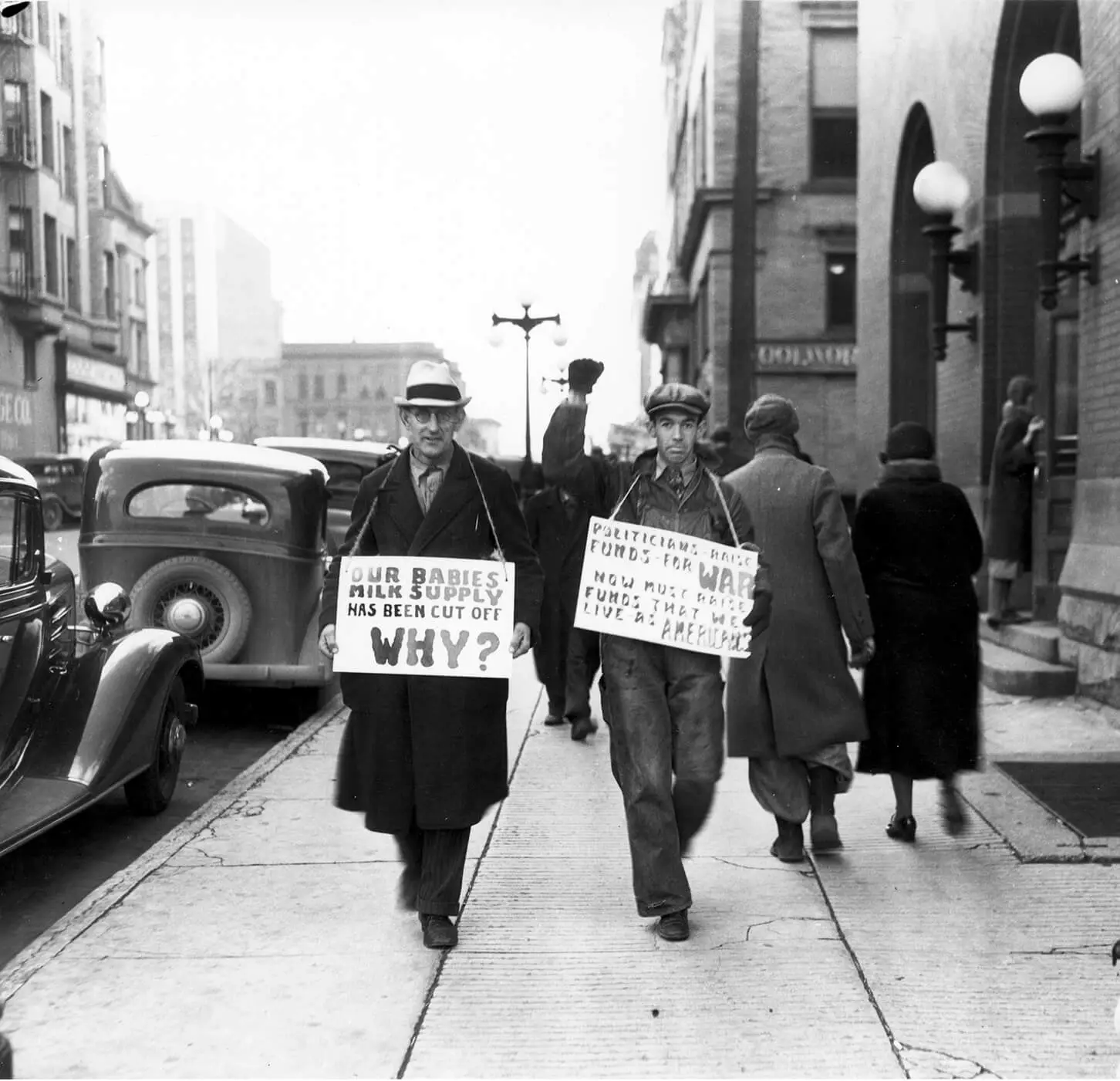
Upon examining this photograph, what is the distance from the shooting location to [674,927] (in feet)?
15.2

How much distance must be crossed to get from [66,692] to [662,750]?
9.45 ft

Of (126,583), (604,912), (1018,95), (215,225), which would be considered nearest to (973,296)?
(1018,95)

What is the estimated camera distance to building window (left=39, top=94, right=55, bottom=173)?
14.2 metres

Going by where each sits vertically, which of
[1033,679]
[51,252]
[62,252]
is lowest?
[1033,679]

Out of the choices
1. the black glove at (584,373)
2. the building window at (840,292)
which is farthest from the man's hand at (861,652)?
the building window at (840,292)

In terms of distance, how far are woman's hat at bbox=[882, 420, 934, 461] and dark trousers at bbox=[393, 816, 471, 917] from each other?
255 cm

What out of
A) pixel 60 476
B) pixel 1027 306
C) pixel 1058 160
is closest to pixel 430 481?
pixel 1058 160

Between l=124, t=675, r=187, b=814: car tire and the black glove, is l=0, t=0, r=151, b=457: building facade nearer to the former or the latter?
l=124, t=675, r=187, b=814: car tire

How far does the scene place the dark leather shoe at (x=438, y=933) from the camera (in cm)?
455

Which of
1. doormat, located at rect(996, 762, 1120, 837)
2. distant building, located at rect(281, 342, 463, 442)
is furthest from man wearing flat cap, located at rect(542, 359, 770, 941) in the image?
distant building, located at rect(281, 342, 463, 442)

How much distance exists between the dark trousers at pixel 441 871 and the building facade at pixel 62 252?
494 cm

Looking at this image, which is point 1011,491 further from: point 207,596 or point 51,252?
point 51,252

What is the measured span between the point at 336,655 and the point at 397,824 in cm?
62

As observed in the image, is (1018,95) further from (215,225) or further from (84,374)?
(215,225)
